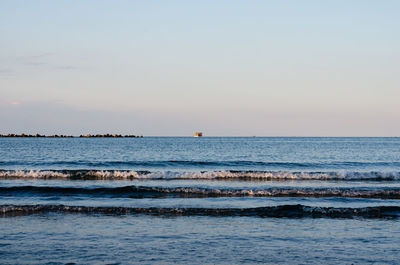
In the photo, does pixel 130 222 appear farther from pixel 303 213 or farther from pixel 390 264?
pixel 390 264

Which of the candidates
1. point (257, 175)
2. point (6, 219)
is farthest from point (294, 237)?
point (257, 175)

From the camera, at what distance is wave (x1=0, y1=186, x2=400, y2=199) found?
22.4 meters

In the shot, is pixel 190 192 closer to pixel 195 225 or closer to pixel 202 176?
pixel 202 176

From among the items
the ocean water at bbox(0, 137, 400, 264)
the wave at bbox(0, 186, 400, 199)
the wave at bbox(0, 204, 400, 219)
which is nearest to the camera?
the ocean water at bbox(0, 137, 400, 264)

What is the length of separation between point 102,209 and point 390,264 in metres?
10.6

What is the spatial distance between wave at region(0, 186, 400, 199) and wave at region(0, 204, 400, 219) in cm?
446

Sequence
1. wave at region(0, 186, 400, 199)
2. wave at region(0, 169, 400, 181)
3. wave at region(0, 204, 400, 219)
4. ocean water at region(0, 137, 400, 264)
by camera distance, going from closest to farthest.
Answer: ocean water at region(0, 137, 400, 264)
wave at region(0, 204, 400, 219)
wave at region(0, 186, 400, 199)
wave at region(0, 169, 400, 181)

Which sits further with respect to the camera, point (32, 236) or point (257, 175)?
point (257, 175)

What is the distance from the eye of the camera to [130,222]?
50.4 feet

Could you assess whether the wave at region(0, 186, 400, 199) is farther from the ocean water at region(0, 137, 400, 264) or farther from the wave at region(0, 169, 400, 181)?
the wave at region(0, 169, 400, 181)

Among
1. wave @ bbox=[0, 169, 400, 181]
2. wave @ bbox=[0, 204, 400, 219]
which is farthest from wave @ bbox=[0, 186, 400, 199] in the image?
wave @ bbox=[0, 169, 400, 181]

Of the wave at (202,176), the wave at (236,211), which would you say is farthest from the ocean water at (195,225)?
the wave at (202,176)

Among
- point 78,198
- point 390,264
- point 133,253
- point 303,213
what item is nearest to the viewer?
point 390,264

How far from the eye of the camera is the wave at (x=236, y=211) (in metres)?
16.9
